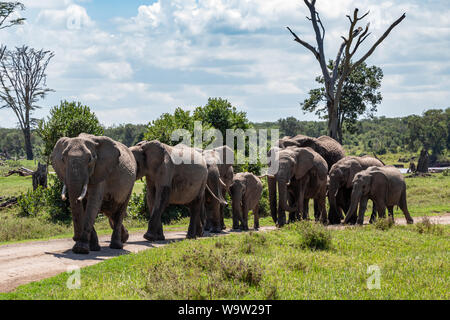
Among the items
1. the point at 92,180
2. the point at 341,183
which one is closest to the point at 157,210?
the point at 92,180

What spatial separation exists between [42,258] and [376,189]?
38.8 feet

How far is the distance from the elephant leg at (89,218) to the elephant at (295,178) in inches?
295

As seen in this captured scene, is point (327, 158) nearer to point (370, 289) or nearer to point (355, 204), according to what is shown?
point (355, 204)

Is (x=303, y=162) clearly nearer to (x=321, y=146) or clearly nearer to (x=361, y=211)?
(x=361, y=211)

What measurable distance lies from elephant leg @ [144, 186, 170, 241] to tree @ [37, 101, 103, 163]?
32.8 feet

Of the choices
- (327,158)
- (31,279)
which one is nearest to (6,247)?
(31,279)

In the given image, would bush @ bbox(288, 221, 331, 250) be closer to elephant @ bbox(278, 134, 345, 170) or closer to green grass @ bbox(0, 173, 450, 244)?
green grass @ bbox(0, 173, 450, 244)

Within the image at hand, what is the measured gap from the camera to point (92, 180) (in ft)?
40.2

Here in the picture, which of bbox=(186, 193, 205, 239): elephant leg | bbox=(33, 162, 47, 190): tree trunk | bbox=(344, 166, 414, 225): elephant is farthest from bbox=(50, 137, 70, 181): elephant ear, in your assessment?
bbox=(33, 162, 47, 190): tree trunk

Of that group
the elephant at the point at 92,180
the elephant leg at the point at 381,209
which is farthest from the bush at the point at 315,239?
the elephant leg at the point at 381,209

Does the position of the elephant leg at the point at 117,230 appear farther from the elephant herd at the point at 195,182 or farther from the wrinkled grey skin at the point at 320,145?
the wrinkled grey skin at the point at 320,145

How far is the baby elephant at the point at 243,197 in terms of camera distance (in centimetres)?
1898
